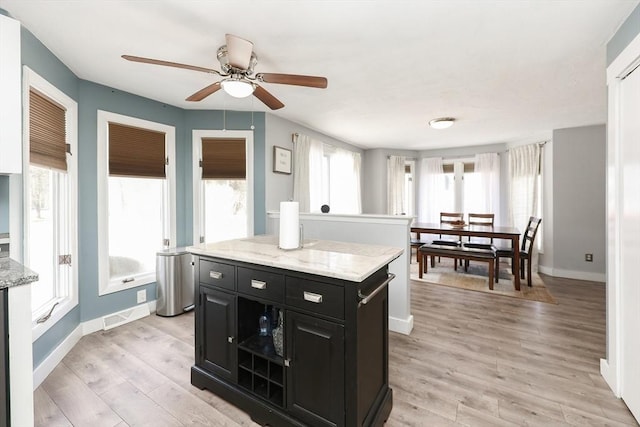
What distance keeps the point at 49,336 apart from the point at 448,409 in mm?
2845

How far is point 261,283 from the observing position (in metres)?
1.58

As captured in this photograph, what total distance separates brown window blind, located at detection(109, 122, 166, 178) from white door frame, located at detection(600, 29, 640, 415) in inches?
154

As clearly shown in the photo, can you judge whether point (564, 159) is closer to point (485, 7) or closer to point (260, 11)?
point (485, 7)

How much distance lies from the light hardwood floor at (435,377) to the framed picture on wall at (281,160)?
205 centimetres

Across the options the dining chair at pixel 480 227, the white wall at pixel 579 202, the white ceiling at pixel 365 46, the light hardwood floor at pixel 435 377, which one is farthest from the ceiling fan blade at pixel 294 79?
the white wall at pixel 579 202

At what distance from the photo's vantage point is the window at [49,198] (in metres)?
1.97

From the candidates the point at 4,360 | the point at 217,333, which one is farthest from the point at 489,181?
the point at 4,360

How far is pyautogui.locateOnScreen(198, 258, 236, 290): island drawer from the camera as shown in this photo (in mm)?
1719

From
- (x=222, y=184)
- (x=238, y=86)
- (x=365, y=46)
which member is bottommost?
(x=222, y=184)

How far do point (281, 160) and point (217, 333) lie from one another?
8.09ft

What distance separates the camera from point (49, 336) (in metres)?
2.14

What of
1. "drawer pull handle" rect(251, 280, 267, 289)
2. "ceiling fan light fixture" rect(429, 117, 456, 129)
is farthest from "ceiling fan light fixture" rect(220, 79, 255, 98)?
"ceiling fan light fixture" rect(429, 117, 456, 129)

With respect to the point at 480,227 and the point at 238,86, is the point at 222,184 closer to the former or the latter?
the point at 238,86

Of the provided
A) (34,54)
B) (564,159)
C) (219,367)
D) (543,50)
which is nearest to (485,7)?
(543,50)
